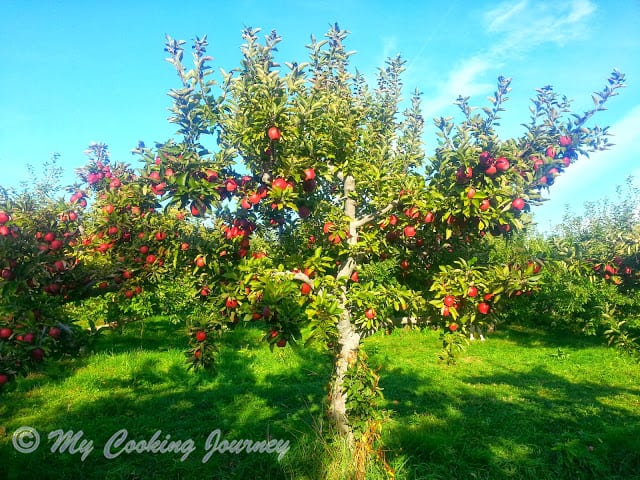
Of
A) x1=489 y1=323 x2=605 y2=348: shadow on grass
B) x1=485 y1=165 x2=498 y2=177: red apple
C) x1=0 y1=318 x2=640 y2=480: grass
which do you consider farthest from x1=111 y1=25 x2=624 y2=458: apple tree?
x1=489 y1=323 x2=605 y2=348: shadow on grass

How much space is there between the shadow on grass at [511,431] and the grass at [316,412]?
0.03 meters

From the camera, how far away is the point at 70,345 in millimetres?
4121

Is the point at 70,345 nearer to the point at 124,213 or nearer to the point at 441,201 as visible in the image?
the point at 124,213

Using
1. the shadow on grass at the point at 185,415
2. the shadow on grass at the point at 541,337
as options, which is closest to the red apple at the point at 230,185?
the shadow on grass at the point at 185,415

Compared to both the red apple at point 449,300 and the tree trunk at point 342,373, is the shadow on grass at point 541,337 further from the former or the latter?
the red apple at point 449,300

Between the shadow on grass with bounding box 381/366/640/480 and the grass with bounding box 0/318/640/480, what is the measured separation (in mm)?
29

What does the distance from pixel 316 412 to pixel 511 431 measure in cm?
366

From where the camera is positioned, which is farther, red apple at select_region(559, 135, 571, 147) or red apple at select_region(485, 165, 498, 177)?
red apple at select_region(559, 135, 571, 147)

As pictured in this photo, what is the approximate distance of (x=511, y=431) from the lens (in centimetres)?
816

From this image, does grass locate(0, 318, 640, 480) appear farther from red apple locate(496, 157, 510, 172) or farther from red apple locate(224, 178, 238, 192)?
red apple locate(496, 157, 510, 172)

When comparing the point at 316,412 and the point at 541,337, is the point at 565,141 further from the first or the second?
the point at 541,337

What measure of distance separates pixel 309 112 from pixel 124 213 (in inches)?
94.6

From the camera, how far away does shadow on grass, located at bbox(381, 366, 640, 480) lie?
6242mm

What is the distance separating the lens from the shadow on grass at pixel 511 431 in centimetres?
624
